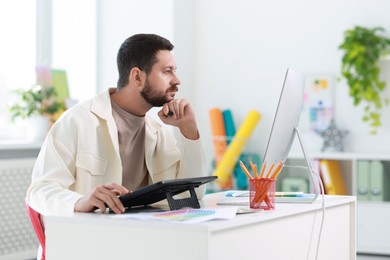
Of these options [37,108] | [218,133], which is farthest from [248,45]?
[37,108]

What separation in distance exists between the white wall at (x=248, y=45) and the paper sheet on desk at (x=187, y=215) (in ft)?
11.0

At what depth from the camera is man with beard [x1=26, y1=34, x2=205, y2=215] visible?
2.19 metres

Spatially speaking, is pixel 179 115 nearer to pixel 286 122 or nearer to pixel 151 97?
pixel 151 97

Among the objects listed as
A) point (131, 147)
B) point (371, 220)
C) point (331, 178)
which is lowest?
point (371, 220)

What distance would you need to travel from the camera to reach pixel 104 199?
1802 mm

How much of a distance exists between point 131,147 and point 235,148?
281 centimetres

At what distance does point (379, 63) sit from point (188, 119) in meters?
2.83

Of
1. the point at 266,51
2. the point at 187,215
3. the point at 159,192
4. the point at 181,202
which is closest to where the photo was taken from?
the point at 187,215

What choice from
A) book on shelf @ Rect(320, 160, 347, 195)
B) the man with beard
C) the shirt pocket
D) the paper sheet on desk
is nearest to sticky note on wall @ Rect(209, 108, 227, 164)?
book on shelf @ Rect(320, 160, 347, 195)

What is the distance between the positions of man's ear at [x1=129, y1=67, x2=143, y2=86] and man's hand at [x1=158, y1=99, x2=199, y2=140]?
12 cm

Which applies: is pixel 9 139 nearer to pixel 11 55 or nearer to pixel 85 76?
pixel 11 55

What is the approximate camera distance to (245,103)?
540 cm

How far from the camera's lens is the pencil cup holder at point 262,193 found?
2.00m

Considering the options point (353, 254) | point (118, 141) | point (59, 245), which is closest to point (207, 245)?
point (59, 245)
